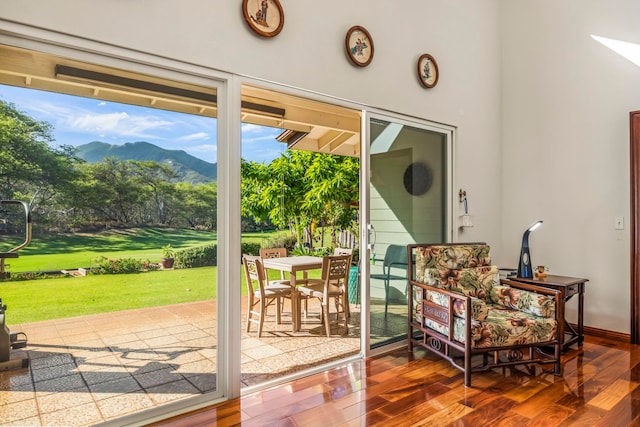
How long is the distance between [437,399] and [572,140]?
3.14 metres

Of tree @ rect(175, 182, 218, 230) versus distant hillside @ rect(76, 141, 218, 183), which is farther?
tree @ rect(175, 182, 218, 230)

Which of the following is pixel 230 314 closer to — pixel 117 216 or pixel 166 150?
pixel 117 216

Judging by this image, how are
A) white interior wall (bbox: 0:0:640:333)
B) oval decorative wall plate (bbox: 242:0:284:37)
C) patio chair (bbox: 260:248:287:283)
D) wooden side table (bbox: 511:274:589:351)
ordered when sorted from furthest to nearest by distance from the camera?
1. patio chair (bbox: 260:248:287:283)
2. wooden side table (bbox: 511:274:589:351)
3. white interior wall (bbox: 0:0:640:333)
4. oval decorative wall plate (bbox: 242:0:284:37)

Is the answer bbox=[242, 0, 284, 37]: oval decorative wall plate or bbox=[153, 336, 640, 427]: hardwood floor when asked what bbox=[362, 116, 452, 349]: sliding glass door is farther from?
bbox=[242, 0, 284, 37]: oval decorative wall plate

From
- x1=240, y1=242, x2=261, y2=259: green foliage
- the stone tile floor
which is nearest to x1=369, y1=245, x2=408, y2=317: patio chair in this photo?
the stone tile floor

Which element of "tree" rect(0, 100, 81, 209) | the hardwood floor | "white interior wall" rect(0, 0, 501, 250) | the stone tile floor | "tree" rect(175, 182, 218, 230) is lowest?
the hardwood floor

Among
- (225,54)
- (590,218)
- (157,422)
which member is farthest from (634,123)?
(157,422)

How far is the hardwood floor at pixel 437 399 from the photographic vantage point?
2361mm

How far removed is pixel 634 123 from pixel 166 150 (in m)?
4.16

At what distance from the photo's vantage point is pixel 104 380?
2246mm

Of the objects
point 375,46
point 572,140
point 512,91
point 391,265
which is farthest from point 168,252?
point 512,91

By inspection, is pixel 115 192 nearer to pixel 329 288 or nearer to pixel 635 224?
pixel 329 288

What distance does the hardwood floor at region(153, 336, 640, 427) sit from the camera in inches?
93.0

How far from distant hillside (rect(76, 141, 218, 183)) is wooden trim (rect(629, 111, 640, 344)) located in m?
3.82
